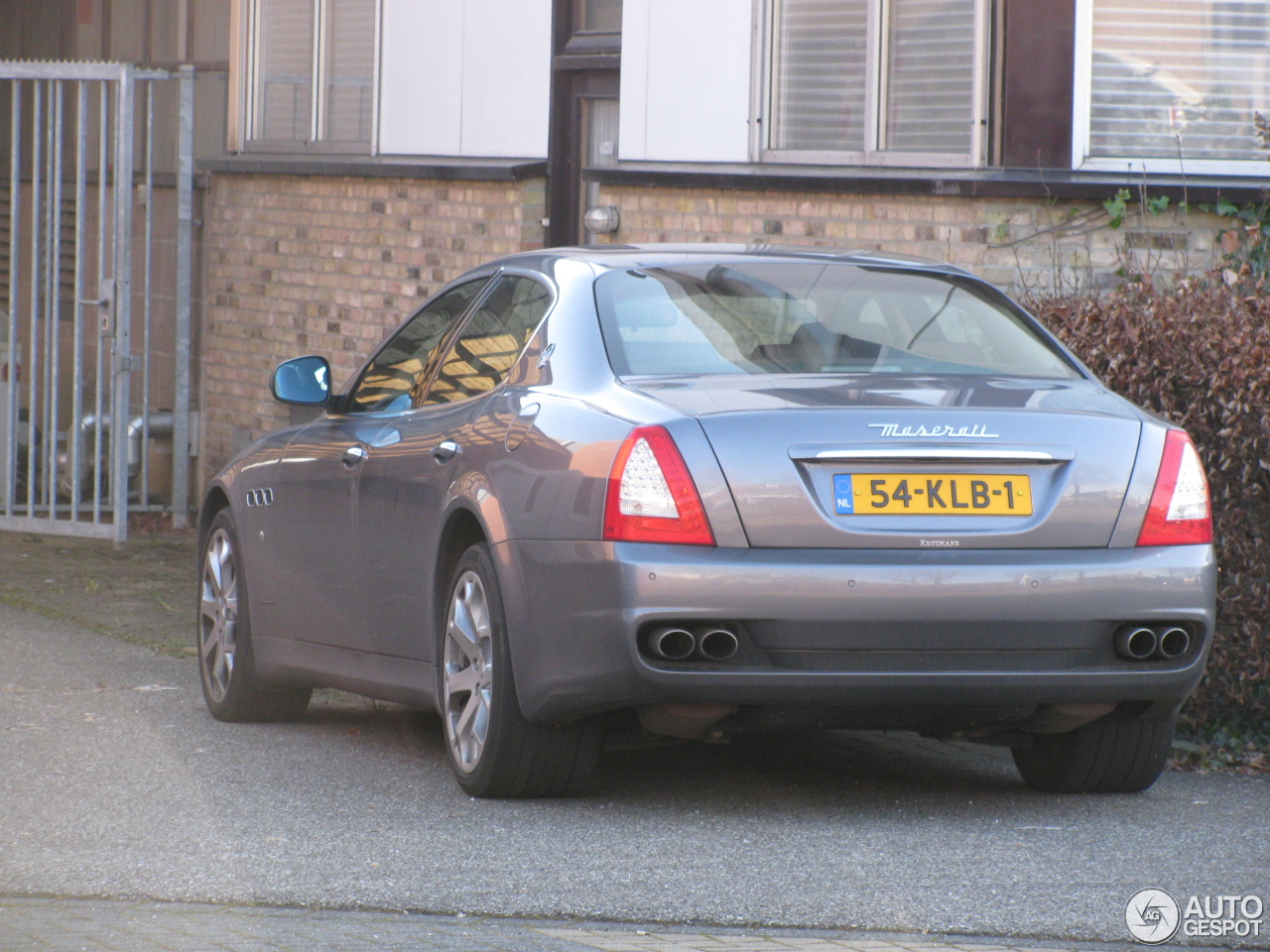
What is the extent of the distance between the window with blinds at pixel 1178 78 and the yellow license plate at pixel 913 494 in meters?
5.05

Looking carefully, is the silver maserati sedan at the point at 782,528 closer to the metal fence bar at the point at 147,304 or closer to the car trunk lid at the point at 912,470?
the car trunk lid at the point at 912,470

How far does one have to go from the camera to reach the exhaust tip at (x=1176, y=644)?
5.54 metres

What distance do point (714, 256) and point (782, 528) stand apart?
4.54 feet

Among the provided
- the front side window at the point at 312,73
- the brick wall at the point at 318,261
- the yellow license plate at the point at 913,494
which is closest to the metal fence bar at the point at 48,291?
the brick wall at the point at 318,261

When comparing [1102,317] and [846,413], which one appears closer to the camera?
[846,413]

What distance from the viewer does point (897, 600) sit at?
5262 millimetres

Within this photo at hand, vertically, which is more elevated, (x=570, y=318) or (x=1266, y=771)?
(x=570, y=318)

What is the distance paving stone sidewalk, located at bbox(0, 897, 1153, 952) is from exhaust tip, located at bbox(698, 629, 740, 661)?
0.86m

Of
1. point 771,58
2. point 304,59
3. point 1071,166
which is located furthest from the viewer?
point 304,59

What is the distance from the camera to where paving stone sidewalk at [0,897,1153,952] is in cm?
445

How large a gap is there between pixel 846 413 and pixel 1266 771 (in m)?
2.29

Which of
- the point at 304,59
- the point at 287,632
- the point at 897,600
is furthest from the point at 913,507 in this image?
the point at 304,59

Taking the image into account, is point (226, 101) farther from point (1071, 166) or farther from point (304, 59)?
point (1071, 166)

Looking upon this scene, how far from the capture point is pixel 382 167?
13.3 meters
